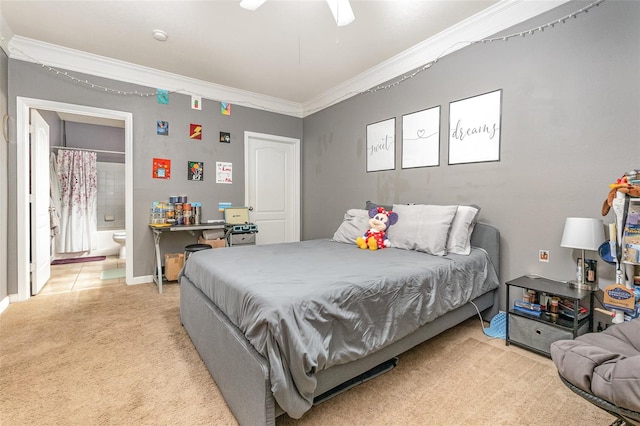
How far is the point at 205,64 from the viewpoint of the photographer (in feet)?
11.4

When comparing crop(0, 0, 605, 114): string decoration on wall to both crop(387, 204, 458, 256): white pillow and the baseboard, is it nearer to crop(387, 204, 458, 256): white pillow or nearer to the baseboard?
crop(387, 204, 458, 256): white pillow

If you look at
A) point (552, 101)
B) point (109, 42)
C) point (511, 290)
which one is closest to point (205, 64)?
point (109, 42)

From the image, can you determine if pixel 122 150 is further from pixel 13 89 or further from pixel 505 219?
pixel 505 219

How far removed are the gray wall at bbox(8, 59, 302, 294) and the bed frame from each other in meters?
1.85

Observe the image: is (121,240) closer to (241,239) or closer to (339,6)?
(241,239)

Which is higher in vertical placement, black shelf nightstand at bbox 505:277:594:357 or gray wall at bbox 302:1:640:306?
gray wall at bbox 302:1:640:306

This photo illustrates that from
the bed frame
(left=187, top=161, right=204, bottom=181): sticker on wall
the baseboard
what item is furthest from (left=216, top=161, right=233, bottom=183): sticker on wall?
the bed frame

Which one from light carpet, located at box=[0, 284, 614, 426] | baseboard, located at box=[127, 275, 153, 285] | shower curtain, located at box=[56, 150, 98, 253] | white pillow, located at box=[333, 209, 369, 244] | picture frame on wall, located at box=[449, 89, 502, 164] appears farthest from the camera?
shower curtain, located at box=[56, 150, 98, 253]

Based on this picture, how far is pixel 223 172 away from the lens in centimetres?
429

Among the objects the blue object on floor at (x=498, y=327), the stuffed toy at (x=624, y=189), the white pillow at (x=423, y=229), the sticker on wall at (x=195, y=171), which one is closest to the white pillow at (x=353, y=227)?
the white pillow at (x=423, y=229)

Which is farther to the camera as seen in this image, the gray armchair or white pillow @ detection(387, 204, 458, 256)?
white pillow @ detection(387, 204, 458, 256)

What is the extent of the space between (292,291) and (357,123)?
3049 mm

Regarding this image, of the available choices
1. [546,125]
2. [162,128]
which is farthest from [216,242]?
[546,125]

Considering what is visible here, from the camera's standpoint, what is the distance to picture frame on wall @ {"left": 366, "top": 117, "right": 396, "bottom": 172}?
3477mm
